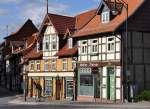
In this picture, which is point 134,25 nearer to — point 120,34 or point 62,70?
point 120,34

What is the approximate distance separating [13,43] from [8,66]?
4.08 m

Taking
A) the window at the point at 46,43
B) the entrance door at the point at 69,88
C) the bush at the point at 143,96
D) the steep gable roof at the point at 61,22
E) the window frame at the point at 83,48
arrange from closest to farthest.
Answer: the bush at the point at 143,96 < the window frame at the point at 83,48 < the entrance door at the point at 69,88 < the steep gable roof at the point at 61,22 < the window at the point at 46,43

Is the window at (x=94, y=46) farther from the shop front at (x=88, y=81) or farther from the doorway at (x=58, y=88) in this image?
the doorway at (x=58, y=88)

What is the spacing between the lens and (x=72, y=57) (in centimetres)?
5534

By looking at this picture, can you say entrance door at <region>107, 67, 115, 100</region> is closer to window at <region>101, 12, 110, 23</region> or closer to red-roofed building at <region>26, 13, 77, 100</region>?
A: window at <region>101, 12, 110, 23</region>

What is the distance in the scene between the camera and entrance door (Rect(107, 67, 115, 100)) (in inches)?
1866

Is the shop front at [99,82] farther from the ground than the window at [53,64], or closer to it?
closer to it

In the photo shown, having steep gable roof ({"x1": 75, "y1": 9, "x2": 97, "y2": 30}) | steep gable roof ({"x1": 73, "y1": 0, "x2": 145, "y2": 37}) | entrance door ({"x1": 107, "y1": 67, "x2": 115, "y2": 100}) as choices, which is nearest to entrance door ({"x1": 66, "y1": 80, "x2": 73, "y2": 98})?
steep gable roof ({"x1": 73, "y1": 0, "x2": 145, "y2": 37})

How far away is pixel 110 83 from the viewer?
158 feet

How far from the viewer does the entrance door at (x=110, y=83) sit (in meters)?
47.4

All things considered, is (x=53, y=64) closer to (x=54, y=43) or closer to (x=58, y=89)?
(x=54, y=43)

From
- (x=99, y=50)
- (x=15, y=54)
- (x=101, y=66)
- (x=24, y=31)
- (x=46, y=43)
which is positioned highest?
(x=24, y=31)

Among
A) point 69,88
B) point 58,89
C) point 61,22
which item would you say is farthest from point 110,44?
point 61,22

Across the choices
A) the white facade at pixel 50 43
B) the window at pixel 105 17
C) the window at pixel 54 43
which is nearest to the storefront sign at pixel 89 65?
the window at pixel 105 17
